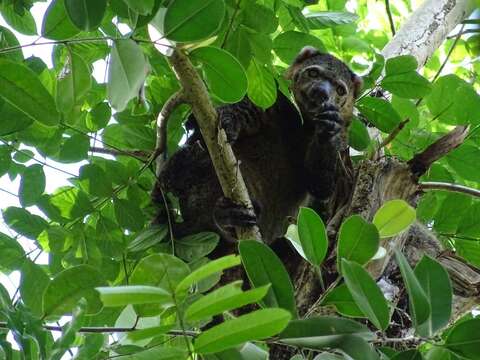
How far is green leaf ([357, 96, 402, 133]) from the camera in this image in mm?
2945

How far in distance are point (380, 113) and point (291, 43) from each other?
1.71 feet

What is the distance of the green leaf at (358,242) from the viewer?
1.43 m

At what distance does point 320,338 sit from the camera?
133 cm

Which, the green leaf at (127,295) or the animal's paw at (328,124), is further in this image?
the animal's paw at (328,124)

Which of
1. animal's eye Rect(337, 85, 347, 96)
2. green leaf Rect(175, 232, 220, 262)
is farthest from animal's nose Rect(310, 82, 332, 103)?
green leaf Rect(175, 232, 220, 262)

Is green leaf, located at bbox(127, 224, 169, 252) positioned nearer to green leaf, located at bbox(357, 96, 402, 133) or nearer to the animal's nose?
green leaf, located at bbox(357, 96, 402, 133)

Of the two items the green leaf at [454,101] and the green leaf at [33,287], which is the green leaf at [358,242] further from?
the green leaf at [454,101]

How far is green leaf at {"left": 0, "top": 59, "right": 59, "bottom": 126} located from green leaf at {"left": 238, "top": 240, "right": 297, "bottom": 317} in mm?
628

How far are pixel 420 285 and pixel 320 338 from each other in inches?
9.2

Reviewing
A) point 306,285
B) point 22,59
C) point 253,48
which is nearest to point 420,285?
point 306,285

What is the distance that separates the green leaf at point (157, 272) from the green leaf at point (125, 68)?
0.41m

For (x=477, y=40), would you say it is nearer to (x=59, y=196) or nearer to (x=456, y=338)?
(x=59, y=196)

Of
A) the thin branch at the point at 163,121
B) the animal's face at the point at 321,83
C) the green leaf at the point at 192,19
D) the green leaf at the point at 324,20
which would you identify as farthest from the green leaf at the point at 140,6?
the animal's face at the point at 321,83

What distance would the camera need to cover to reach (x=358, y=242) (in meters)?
1.44
